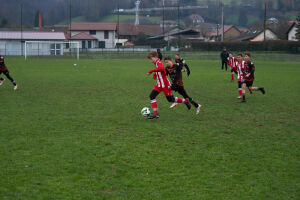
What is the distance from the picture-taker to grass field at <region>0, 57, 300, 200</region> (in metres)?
5.54

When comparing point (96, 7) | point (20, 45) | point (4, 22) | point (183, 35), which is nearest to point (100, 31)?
point (183, 35)

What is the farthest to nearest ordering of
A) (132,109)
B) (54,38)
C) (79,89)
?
(54,38)
(79,89)
(132,109)

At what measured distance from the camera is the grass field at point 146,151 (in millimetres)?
5543

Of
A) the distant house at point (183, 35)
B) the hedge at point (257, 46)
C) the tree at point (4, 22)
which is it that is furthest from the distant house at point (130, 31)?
the hedge at point (257, 46)

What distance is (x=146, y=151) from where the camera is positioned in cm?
737

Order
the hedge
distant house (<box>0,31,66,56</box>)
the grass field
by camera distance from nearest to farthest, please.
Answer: the grass field
the hedge
distant house (<box>0,31,66,56</box>)

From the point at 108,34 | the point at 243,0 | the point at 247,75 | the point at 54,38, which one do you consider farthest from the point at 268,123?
the point at 243,0

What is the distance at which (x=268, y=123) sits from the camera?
33.9 feet

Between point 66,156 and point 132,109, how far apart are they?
18.2 feet

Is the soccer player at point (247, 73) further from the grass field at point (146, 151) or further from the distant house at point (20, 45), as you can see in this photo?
the distant house at point (20, 45)

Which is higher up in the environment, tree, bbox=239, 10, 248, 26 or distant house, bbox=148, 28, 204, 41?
tree, bbox=239, 10, 248, 26

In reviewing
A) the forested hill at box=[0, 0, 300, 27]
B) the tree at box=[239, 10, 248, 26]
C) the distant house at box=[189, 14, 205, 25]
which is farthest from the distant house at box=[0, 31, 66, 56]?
the tree at box=[239, 10, 248, 26]

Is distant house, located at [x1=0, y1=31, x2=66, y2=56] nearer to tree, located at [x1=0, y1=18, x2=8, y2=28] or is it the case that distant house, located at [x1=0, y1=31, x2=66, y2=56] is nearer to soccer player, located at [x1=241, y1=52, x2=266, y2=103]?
tree, located at [x1=0, y1=18, x2=8, y2=28]

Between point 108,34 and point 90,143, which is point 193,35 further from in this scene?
point 90,143
